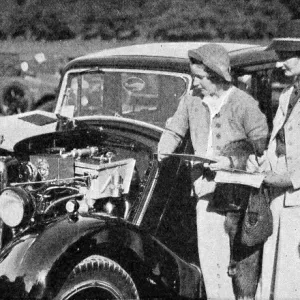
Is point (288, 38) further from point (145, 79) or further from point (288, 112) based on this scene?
point (145, 79)

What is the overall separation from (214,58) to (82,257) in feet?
3.92

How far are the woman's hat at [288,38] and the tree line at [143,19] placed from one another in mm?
4918

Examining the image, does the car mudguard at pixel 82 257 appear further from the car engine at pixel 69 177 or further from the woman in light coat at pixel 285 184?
the woman in light coat at pixel 285 184

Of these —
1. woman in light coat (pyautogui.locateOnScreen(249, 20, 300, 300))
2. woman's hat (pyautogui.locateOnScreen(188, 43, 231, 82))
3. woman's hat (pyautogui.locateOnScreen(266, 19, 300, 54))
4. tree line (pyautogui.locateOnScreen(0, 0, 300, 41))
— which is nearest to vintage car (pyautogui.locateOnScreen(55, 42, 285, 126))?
woman's hat (pyautogui.locateOnScreen(188, 43, 231, 82))

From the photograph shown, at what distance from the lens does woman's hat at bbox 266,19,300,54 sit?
2.81 metres

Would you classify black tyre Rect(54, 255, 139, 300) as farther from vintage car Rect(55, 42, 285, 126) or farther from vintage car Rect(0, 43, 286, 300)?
vintage car Rect(55, 42, 285, 126)

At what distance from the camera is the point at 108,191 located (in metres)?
3.19

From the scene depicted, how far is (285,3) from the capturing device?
803 cm

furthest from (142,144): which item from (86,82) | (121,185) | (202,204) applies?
(86,82)

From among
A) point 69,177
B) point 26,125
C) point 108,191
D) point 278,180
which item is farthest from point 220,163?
point 26,125

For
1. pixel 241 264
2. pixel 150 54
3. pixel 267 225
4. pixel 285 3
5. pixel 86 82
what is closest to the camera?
pixel 267 225

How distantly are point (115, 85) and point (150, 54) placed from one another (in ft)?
1.17

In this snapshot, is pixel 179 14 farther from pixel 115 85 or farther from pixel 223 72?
pixel 223 72

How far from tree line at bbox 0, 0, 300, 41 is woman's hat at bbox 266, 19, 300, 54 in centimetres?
492
